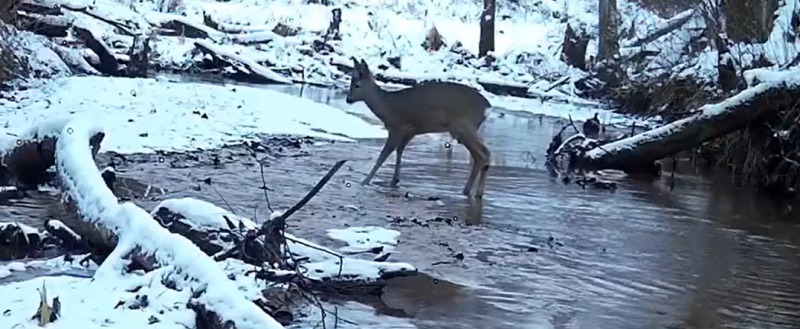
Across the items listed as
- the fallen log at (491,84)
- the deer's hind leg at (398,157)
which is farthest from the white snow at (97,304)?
the fallen log at (491,84)

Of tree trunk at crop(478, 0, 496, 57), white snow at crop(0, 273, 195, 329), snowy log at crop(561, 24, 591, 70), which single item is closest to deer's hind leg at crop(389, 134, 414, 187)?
white snow at crop(0, 273, 195, 329)

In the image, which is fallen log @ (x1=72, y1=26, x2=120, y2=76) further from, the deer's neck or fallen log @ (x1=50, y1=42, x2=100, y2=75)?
the deer's neck

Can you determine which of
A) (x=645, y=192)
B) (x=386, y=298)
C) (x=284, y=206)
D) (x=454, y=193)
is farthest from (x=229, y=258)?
(x=645, y=192)

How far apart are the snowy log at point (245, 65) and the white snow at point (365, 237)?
14.9 metres

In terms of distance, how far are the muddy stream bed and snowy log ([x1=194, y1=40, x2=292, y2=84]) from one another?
29.7 ft

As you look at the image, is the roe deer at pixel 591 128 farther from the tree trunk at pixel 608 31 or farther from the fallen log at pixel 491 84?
the tree trunk at pixel 608 31

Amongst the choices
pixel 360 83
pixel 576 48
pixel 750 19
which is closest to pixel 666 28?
pixel 576 48

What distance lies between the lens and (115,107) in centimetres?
1485

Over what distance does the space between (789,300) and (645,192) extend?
207 inches

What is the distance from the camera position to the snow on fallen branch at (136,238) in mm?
5219

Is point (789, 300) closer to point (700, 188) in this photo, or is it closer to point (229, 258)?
point (229, 258)

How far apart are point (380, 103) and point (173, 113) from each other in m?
3.56

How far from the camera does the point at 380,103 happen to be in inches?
503

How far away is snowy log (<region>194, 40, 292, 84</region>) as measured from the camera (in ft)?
78.3
